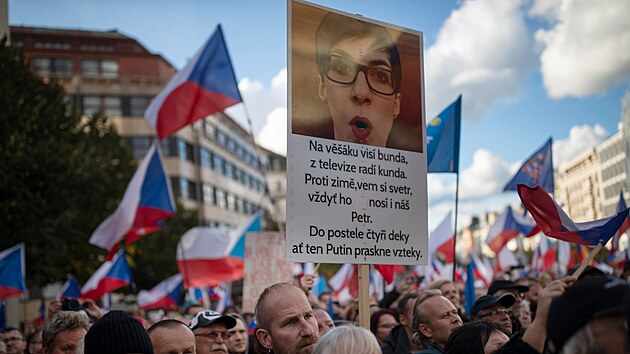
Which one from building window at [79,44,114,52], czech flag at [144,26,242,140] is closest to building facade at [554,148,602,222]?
czech flag at [144,26,242,140]

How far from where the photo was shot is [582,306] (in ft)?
7.48

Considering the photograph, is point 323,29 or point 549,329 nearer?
point 549,329

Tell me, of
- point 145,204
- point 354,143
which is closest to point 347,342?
point 354,143

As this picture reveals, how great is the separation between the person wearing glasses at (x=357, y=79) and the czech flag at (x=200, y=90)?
5.34m

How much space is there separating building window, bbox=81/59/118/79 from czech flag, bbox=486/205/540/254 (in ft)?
142

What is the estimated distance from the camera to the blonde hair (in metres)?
3.01

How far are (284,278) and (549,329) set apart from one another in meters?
7.27

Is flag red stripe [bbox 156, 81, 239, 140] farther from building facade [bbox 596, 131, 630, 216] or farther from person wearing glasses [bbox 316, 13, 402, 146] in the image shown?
building facade [bbox 596, 131, 630, 216]

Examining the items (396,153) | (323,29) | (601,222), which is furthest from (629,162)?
(323,29)

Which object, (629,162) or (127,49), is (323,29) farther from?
(127,49)

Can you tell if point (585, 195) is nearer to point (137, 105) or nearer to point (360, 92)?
point (360, 92)

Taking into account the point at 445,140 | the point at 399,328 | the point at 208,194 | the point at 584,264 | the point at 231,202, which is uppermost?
the point at 208,194

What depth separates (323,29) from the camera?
15.5 feet

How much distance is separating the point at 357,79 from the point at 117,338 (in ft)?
7.87
